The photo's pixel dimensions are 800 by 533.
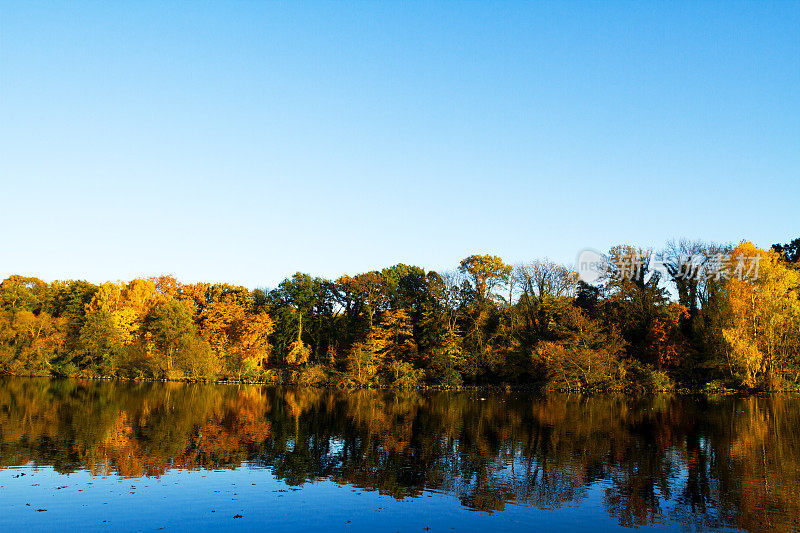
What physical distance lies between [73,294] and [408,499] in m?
73.3

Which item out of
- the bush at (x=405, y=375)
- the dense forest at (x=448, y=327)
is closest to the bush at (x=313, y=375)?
the dense forest at (x=448, y=327)

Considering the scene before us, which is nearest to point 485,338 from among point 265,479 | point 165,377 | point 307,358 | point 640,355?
point 640,355

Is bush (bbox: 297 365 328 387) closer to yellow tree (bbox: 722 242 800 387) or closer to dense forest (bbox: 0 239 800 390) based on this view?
dense forest (bbox: 0 239 800 390)

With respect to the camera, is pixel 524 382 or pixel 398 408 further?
pixel 524 382

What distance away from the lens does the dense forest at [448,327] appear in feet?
181

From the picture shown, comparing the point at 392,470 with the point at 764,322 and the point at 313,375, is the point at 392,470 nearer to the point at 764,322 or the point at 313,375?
the point at 764,322

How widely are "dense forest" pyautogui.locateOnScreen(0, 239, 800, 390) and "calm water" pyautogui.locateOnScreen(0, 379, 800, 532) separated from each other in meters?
21.7

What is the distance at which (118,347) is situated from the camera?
67.4m

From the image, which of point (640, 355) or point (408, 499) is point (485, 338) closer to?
point (640, 355)

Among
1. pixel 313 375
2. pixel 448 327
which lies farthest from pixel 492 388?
pixel 313 375

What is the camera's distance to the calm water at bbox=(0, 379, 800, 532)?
14.2 m

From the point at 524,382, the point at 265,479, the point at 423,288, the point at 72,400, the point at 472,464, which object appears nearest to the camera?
the point at 265,479

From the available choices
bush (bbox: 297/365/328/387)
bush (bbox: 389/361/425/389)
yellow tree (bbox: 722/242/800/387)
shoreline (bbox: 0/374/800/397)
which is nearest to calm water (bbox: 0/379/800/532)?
yellow tree (bbox: 722/242/800/387)

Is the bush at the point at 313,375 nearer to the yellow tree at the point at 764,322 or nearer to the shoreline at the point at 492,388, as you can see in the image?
the shoreline at the point at 492,388
